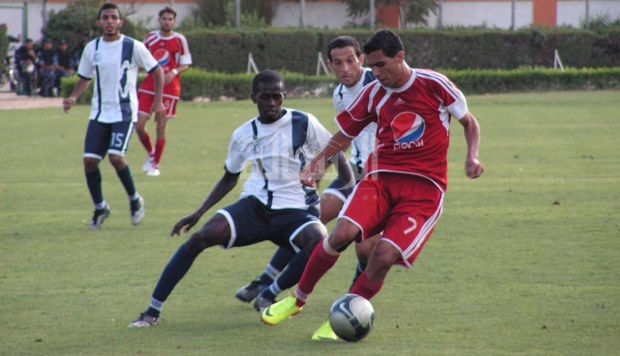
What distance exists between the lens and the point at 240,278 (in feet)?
19.3

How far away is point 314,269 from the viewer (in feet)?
14.9

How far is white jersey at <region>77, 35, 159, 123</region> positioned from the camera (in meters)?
7.90

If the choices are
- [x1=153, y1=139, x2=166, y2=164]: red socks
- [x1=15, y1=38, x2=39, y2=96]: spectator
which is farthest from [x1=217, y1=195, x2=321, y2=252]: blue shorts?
[x1=15, y1=38, x2=39, y2=96]: spectator

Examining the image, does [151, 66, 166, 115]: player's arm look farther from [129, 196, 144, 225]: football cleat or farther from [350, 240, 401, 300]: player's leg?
[350, 240, 401, 300]: player's leg

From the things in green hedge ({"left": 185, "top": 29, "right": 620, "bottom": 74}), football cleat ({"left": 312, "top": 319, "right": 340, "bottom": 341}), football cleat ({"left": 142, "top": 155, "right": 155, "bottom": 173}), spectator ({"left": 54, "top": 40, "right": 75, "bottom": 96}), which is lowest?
football cleat ({"left": 312, "top": 319, "right": 340, "bottom": 341})

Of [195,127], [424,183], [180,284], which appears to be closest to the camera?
[424,183]

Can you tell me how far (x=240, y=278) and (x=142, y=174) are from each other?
19.6ft

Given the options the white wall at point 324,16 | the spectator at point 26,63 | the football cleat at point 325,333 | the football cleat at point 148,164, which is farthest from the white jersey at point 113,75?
the white wall at point 324,16

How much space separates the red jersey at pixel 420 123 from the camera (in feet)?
14.9

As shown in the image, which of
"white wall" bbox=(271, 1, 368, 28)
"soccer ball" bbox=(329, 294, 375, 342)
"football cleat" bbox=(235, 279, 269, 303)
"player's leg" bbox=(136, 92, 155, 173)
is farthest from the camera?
"white wall" bbox=(271, 1, 368, 28)

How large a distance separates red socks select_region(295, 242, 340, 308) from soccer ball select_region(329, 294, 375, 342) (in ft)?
0.88

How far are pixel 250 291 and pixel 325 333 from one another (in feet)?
3.21

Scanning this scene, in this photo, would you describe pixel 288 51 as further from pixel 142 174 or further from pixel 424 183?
pixel 424 183

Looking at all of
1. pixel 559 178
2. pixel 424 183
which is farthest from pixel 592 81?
pixel 424 183
